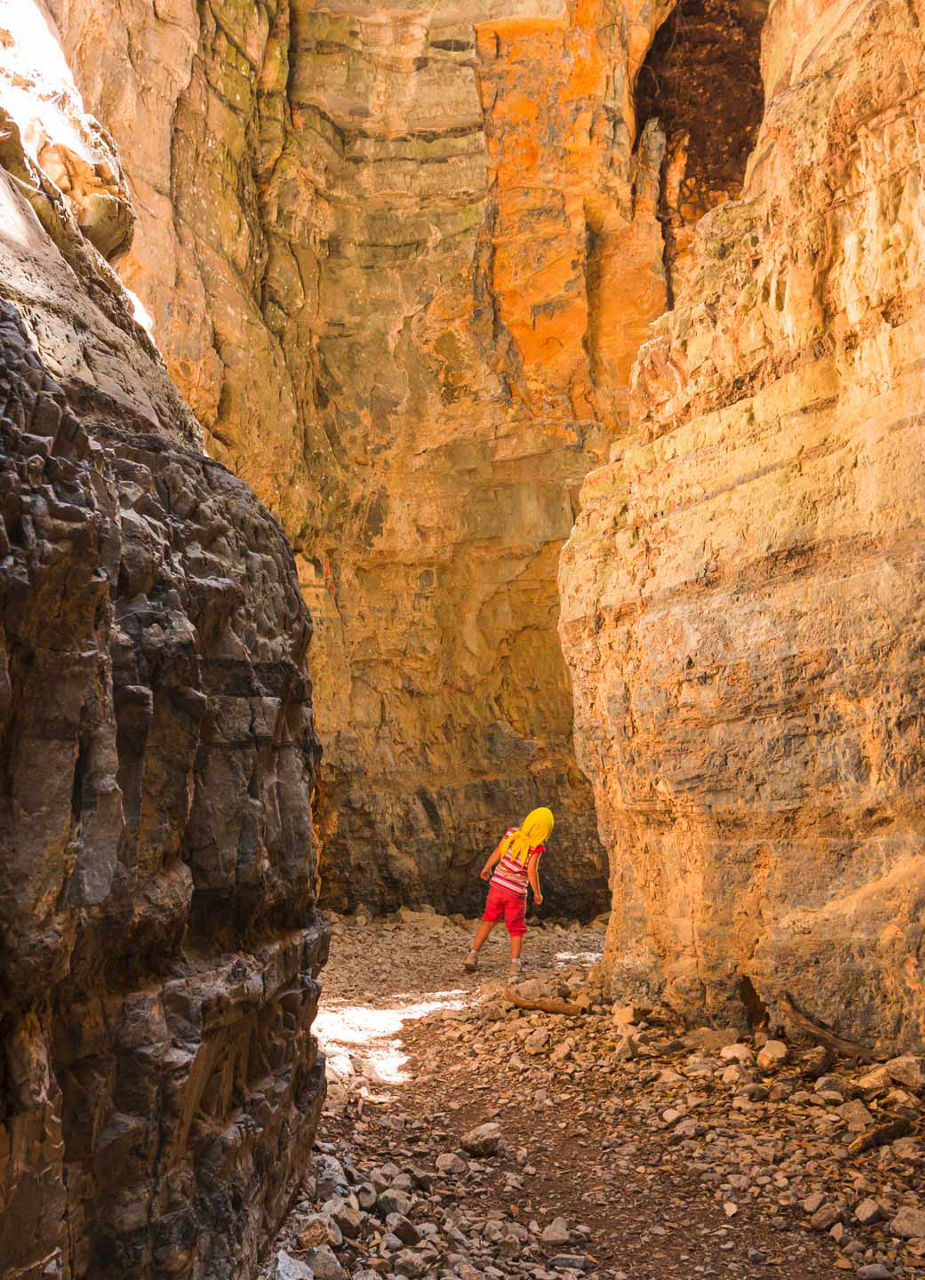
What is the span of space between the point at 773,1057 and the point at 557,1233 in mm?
1807

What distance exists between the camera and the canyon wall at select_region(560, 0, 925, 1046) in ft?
16.0

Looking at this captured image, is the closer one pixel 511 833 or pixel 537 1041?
pixel 537 1041

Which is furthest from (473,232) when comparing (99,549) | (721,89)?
(99,549)

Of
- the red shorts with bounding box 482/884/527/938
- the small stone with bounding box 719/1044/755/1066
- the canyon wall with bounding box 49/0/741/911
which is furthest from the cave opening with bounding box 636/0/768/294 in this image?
the small stone with bounding box 719/1044/755/1066

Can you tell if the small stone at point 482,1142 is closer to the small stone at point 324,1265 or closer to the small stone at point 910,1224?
the small stone at point 324,1265

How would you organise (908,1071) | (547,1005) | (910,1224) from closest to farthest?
1. (910,1224)
2. (908,1071)
3. (547,1005)

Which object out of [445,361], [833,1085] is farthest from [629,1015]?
[445,361]

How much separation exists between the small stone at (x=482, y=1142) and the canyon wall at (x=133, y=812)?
3.16ft

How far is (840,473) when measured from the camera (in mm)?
5211

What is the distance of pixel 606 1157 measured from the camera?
4.44m

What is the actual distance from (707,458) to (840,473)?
1056 mm

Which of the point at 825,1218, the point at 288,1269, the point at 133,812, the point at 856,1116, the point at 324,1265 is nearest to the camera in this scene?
the point at 133,812

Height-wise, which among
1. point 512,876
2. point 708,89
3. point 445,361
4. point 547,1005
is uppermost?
point 708,89

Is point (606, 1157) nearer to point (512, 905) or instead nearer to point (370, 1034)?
point (370, 1034)
